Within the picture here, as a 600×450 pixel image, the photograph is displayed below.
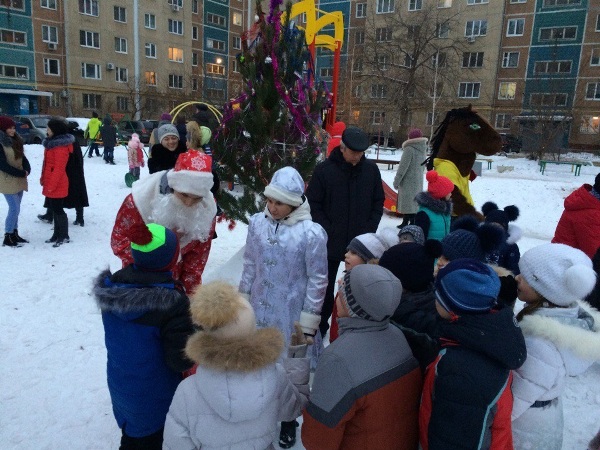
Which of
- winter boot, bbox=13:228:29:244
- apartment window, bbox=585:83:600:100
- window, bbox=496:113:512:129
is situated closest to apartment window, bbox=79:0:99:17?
window, bbox=496:113:512:129

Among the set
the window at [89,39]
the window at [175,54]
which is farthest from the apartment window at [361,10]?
the window at [89,39]

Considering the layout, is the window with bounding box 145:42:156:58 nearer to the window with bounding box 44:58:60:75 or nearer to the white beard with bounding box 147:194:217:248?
the window with bounding box 44:58:60:75

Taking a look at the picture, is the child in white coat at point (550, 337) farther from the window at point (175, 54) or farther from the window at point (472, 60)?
the window at point (175, 54)

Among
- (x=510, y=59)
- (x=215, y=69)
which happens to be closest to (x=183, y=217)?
(x=510, y=59)

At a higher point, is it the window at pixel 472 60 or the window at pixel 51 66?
the window at pixel 472 60

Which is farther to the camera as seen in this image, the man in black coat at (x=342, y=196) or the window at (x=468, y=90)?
the window at (x=468, y=90)

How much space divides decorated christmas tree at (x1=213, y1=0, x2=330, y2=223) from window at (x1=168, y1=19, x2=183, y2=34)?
45.1m

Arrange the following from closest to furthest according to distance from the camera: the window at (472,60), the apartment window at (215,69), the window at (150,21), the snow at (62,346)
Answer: the snow at (62,346), the window at (472,60), the window at (150,21), the apartment window at (215,69)

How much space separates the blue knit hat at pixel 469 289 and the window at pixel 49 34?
4571 cm

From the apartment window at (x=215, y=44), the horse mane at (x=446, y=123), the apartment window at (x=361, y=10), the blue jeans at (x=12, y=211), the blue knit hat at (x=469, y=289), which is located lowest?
the blue jeans at (x=12, y=211)

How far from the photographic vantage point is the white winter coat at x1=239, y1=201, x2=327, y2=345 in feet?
9.59

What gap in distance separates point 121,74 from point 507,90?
35.0 meters

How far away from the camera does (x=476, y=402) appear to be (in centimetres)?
165

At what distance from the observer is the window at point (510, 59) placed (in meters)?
41.1
